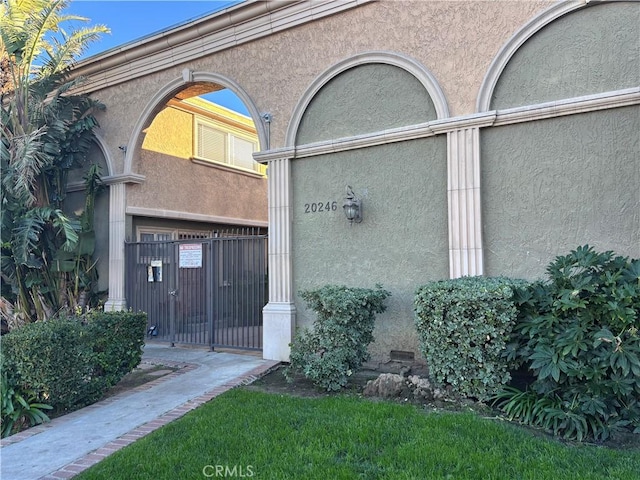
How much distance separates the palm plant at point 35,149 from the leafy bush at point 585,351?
318 inches

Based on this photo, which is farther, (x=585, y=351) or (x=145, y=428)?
(x=145, y=428)

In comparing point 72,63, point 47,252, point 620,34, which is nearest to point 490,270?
point 620,34

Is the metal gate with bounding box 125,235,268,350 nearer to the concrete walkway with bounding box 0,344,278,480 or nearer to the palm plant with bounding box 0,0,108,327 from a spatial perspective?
the concrete walkway with bounding box 0,344,278,480

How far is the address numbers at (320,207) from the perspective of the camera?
7.74 m

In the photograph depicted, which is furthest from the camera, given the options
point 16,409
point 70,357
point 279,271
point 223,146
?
point 223,146

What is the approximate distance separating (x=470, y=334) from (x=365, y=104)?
13.7 ft

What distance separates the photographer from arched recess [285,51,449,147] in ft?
22.5

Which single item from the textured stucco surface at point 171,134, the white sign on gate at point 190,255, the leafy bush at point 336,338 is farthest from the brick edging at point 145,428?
the textured stucco surface at point 171,134

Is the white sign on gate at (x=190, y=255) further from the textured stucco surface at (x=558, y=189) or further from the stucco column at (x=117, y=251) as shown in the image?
the textured stucco surface at (x=558, y=189)

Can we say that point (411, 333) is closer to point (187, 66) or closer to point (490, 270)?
point (490, 270)

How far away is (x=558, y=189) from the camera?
240 inches

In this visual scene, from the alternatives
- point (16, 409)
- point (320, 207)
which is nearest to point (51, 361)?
point (16, 409)

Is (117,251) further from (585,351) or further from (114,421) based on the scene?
(585,351)

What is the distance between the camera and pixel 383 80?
7.39 meters
